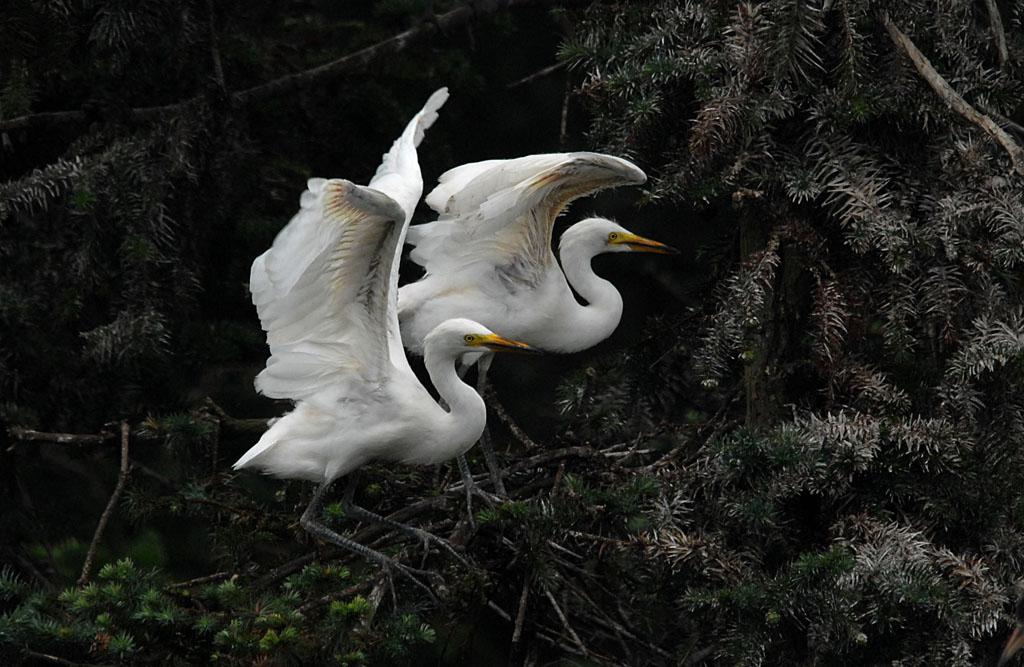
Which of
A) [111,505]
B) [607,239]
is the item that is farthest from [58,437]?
[607,239]

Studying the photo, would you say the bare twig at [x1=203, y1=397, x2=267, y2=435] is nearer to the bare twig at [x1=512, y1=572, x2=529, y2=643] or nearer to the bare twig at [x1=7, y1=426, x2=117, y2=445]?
the bare twig at [x1=7, y1=426, x2=117, y2=445]

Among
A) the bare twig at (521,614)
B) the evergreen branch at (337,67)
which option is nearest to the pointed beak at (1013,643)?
the bare twig at (521,614)

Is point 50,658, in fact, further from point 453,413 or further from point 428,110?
point 428,110

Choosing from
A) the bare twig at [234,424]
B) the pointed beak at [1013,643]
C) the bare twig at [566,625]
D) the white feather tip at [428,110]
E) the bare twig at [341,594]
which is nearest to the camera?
the pointed beak at [1013,643]

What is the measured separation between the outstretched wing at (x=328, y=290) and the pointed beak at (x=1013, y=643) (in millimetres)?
1511

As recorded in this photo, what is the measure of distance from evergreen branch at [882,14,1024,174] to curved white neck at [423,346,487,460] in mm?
1368

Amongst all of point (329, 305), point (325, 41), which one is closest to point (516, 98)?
point (325, 41)

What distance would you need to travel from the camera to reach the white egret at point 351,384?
9.78ft

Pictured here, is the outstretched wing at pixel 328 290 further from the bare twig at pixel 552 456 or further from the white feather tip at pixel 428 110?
the white feather tip at pixel 428 110

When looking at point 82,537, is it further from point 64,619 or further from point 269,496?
point 64,619

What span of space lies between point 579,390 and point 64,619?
1.53 metres

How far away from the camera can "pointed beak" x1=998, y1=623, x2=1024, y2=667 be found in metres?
2.27

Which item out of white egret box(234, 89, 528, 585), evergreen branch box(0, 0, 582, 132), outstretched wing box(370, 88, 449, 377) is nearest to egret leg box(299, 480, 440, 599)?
white egret box(234, 89, 528, 585)

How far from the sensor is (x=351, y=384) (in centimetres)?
318
